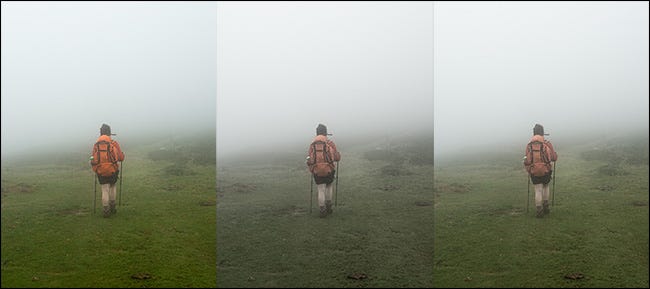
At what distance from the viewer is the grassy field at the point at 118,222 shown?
29.2ft

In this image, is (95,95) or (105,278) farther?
(95,95)

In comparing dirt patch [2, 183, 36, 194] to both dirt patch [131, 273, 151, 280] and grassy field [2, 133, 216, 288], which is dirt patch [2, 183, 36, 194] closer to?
grassy field [2, 133, 216, 288]

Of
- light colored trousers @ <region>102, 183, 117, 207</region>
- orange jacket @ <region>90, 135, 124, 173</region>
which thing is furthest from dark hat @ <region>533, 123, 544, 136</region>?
light colored trousers @ <region>102, 183, 117, 207</region>

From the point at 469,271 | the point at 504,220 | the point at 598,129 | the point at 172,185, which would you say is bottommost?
the point at 469,271

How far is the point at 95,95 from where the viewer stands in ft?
35.0

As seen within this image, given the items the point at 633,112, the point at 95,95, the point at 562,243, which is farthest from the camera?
the point at 633,112

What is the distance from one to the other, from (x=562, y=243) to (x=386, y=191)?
3447mm

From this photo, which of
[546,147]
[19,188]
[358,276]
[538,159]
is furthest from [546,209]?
[19,188]

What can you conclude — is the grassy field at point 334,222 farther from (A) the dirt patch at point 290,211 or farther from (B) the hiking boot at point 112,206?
(B) the hiking boot at point 112,206

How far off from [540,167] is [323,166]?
4.13 meters

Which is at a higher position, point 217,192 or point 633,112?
point 633,112

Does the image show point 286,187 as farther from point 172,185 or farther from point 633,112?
point 633,112

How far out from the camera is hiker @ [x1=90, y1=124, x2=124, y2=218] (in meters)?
9.85

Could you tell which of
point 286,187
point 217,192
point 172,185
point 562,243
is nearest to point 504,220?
point 562,243
